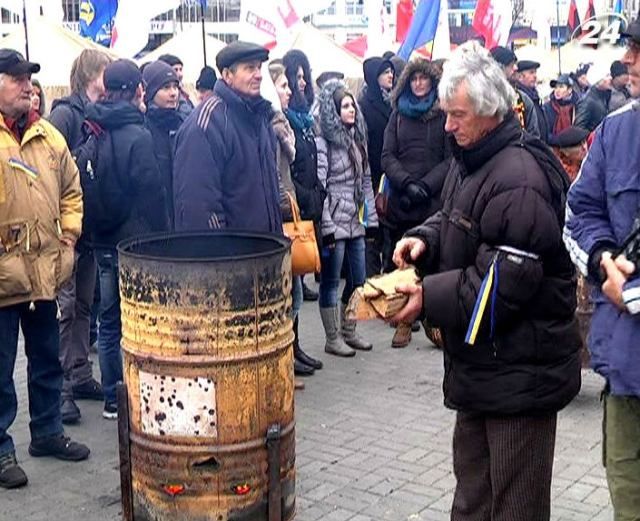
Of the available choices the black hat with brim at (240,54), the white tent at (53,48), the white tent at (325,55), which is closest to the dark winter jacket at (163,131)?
the black hat with brim at (240,54)

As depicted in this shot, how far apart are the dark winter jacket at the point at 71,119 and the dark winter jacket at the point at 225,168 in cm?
95

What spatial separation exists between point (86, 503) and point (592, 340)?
264 centimetres

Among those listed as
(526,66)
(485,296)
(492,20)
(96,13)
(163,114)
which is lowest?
(485,296)

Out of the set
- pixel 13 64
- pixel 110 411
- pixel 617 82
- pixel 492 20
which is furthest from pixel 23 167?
pixel 492 20

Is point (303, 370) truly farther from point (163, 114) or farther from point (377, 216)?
point (163, 114)

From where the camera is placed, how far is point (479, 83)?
Result: 10.8 feet

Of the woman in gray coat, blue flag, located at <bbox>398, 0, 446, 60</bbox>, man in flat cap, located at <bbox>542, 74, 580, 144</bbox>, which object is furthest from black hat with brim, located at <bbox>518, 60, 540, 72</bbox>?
the woman in gray coat

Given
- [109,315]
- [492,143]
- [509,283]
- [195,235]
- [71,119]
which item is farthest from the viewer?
[71,119]

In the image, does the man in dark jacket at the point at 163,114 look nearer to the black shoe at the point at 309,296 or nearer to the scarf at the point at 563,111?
the black shoe at the point at 309,296

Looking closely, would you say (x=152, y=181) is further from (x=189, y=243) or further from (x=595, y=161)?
(x=595, y=161)

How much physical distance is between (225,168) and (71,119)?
1.25 meters

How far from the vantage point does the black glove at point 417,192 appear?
7.30m

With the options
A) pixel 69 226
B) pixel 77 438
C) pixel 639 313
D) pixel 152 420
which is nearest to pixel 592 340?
pixel 639 313

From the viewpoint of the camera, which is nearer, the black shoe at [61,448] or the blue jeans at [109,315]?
the black shoe at [61,448]
